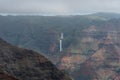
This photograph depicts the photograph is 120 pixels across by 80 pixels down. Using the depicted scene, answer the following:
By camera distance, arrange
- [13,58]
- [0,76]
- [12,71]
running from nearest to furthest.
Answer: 1. [0,76]
2. [12,71]
3. [13,58]

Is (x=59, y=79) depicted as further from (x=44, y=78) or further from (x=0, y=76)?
(x=0, y=76)

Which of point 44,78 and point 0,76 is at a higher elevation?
point 0,76

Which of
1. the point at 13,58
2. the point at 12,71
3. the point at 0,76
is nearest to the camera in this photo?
the point at 0,76

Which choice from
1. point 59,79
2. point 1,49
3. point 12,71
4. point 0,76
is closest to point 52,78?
point 59,79

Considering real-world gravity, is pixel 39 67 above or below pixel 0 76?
below

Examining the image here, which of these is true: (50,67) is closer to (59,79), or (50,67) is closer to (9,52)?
(59,79)

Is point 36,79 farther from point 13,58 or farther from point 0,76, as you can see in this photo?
point 0,76

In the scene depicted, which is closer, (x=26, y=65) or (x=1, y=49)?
(x=26, y=65)

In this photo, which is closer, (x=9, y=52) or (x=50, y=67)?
(x=50, y=67)
